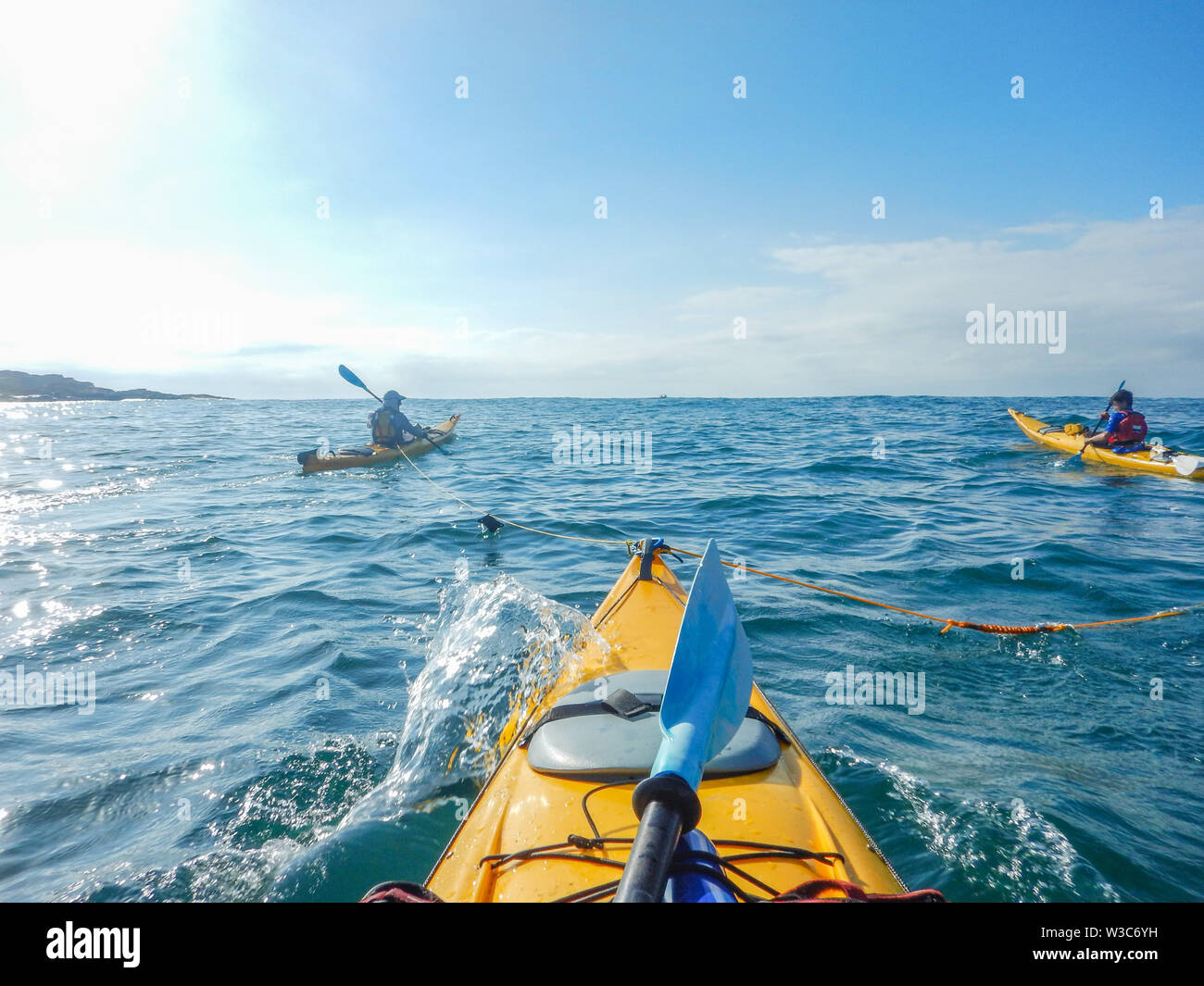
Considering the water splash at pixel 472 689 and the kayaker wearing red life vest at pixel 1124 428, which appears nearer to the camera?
the water splash at pixel 472 689

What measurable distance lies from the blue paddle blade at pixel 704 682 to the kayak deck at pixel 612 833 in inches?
18.0

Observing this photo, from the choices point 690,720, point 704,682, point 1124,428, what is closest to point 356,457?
point 704,682

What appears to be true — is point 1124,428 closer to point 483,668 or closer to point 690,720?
point 483,668

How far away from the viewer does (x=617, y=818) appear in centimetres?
244

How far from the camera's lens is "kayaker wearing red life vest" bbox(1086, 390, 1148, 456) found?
13.3 m

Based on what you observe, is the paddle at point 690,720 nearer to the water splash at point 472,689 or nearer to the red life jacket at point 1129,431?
the water splash at point 472,689

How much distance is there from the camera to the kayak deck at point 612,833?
2.18 metres

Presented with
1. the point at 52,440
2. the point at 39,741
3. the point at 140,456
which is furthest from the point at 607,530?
the point at 52,440

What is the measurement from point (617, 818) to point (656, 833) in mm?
896

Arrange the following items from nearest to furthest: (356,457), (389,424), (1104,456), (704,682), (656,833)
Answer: (656,833) < (704,682) < (1104,456) < (356,457) < (389,424)

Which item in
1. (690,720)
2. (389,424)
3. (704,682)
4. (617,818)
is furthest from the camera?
(389,424)

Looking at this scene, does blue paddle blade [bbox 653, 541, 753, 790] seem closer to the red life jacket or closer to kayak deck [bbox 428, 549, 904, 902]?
kayak deck [bbox 428, 549, 904, 902]

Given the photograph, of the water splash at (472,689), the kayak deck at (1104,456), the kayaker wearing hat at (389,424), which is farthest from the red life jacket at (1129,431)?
the kayaker wearing hat at (389,424)

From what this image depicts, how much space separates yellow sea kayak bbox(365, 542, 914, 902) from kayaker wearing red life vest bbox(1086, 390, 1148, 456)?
1445 centimetres
